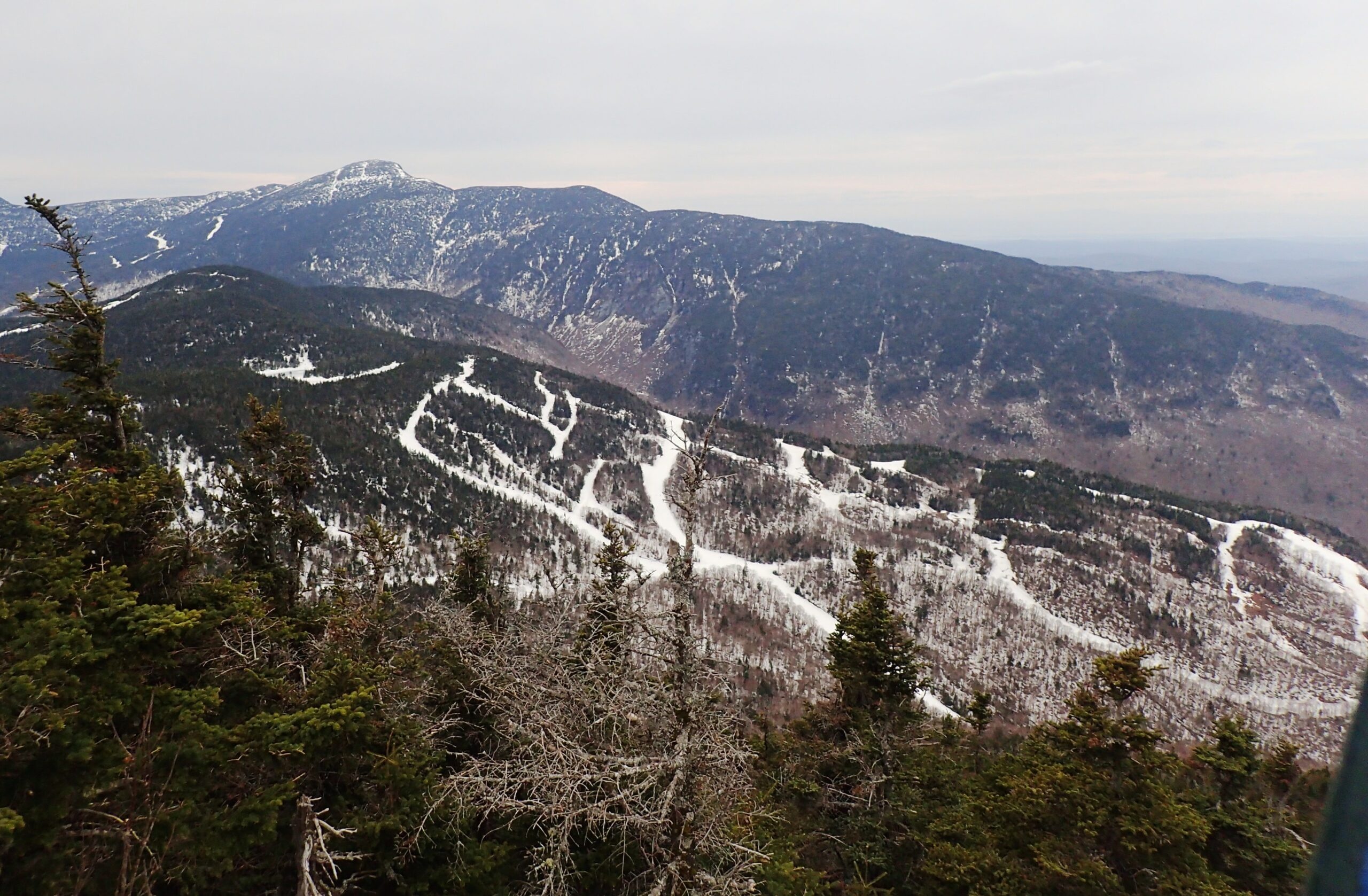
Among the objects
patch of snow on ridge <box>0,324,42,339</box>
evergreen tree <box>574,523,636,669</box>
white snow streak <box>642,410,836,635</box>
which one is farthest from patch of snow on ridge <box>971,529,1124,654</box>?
patch of snow on ridge <box>0,324,42,339</box>

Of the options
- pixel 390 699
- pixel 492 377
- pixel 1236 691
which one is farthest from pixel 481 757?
pixel 492 377

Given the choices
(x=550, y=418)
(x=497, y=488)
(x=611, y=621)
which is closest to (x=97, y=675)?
(x=611, y=621)

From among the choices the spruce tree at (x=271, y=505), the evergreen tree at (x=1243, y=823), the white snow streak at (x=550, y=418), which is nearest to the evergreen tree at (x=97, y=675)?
the spruce tree at (x=271, y=505)

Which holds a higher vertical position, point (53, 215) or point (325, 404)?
point (53, 215)

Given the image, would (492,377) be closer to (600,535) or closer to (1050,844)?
(600,535)

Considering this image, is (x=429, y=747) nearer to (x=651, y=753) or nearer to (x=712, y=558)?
(x=651, y=753)

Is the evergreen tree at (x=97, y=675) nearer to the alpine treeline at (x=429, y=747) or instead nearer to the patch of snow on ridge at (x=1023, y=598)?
the alpine treeline at (x=429, y=747)
